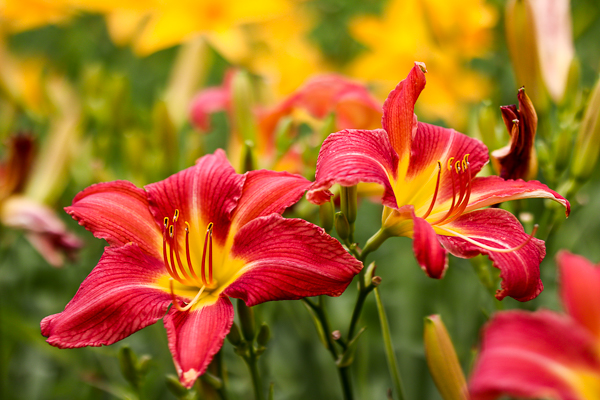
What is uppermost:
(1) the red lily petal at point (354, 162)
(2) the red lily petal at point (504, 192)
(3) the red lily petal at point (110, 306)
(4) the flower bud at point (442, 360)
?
(1) the red lily petal at point (354, 162)

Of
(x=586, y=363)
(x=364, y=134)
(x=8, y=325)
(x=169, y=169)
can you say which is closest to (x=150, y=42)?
(x=169, y=169)

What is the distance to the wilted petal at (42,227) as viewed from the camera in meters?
0.81

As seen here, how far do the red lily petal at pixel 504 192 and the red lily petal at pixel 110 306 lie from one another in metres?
0.29

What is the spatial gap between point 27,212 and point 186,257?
50 centimetres

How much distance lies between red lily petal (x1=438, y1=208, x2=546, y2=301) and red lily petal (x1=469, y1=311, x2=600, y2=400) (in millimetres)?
120

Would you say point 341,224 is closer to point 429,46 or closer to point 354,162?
point 354,162

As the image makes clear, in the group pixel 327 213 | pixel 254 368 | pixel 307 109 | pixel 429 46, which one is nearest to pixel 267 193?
pixel 327 213

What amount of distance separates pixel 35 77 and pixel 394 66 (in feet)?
3.21

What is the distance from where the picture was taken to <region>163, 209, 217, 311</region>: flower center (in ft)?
1.45

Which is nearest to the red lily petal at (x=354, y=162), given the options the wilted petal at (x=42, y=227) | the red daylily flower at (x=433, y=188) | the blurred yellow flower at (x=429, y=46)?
the red daylily flower at (x=433, y=188)

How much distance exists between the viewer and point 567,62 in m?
0.69

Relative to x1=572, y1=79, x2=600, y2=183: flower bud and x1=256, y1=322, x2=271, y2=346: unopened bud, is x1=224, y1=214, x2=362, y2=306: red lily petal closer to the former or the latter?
x1=256, y1=322, x2=271, y2=346: unopened bud

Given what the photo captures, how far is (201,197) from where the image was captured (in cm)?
47

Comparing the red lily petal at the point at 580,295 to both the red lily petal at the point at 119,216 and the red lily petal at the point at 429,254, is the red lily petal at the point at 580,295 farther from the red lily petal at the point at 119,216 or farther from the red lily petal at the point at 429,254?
the red lily petal at the point at 119,216
